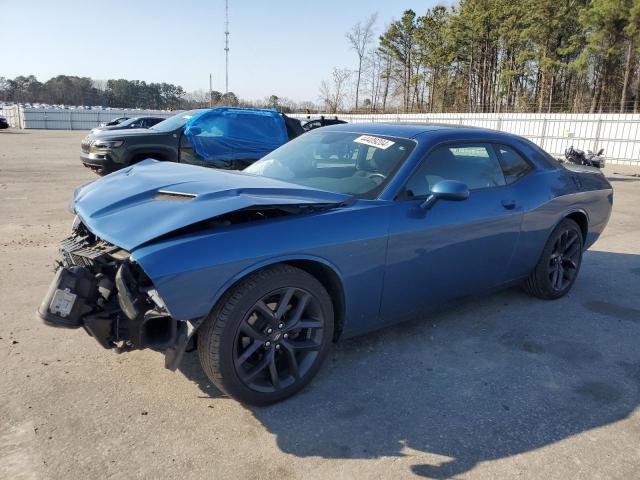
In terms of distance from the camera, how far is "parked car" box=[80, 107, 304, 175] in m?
9.11

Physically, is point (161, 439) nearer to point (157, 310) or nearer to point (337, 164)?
point (157, 310)

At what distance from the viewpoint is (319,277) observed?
295 centimetres

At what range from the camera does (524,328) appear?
4.03 metres

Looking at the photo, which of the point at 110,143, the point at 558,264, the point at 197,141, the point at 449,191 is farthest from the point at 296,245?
the point at 110,143

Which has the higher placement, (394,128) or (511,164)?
(394,128)

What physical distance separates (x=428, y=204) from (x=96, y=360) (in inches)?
94.7

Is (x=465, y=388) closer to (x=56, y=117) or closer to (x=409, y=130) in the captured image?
(x=409, y=130)

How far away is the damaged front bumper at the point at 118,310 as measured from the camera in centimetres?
239

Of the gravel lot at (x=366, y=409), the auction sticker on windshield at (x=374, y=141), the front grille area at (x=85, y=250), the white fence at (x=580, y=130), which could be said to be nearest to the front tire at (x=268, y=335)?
the gravel lot at (x=366, y=409)

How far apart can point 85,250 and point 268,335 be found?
1.16m

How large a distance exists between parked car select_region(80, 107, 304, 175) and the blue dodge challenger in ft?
18.0

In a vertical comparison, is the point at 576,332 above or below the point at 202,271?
below

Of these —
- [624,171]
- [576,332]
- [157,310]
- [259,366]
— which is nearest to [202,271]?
[157,310]

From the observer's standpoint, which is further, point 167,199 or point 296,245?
point 167,199
